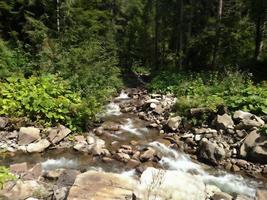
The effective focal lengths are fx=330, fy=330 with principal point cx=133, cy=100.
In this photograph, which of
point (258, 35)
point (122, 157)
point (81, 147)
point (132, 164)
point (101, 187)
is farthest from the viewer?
point (258, 35)

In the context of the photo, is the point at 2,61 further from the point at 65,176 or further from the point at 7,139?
the point at 65,176

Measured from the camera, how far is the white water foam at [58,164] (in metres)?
8.93

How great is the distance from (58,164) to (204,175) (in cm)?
409

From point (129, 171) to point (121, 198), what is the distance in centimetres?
315

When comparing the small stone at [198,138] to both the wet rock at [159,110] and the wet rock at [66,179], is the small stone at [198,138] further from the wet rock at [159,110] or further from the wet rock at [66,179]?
the wet rock at [66,179]

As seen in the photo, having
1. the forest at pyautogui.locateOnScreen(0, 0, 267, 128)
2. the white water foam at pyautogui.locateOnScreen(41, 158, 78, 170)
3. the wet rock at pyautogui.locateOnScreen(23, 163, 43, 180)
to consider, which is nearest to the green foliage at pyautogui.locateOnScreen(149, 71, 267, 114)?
the forest at pyautogui.locateOnScreen(0, 0, 267, 128)

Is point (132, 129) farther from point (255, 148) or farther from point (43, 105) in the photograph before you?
point (255, 148)

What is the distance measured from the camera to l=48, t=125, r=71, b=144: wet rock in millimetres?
10266

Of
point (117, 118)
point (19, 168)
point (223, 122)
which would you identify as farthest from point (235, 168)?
point (19, 168)

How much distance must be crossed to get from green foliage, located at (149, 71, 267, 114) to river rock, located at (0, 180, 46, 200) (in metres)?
7.88

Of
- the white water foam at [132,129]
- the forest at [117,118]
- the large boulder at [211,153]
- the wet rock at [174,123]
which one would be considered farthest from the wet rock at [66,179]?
the wet rock at [174,123]

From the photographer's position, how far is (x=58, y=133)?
1051 cm

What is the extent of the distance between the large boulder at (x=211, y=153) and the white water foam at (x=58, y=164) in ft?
12.7

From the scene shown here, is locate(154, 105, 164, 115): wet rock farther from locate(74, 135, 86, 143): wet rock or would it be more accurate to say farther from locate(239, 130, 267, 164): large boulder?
locate(239, 130, 267, 164): large boulder
